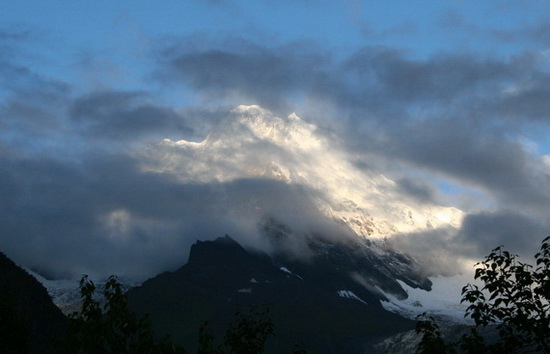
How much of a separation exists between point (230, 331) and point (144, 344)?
8.89m

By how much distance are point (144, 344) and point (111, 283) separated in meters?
4.91

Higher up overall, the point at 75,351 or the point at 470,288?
the point at 470,288

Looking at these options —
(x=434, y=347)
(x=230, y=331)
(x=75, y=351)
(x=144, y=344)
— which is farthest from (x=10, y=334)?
(x=434, y=347)

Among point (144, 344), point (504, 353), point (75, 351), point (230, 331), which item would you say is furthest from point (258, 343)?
point (504, 353)

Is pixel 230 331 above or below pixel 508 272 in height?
below

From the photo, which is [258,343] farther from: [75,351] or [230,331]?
[75,351]

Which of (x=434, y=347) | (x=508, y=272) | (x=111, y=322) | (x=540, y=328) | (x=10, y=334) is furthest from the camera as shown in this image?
(x=10, y=334)

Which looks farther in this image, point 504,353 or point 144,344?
point 144,344

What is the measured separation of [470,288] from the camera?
45.1 m

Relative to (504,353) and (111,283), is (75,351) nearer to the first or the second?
(111,283)

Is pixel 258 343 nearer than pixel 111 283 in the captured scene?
No

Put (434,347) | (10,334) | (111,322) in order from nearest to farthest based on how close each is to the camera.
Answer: (434,347) < (111,322) < (10,334)

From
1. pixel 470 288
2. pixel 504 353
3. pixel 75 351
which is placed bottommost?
pixel 75 351

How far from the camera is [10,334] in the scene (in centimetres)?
5981
